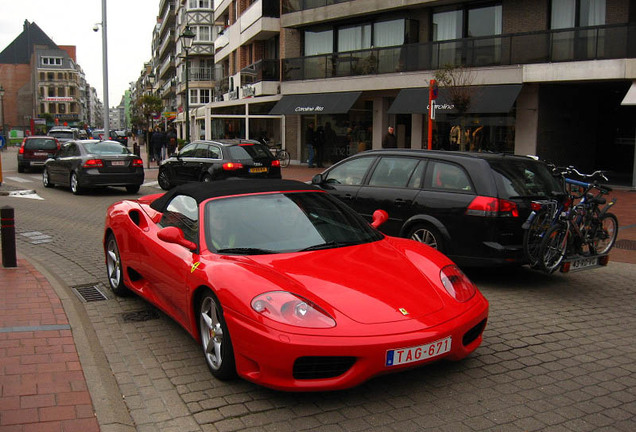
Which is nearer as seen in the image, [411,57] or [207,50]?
[411,57]

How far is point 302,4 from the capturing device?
1190 inches

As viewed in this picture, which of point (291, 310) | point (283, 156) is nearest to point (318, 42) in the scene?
point (283, 156)

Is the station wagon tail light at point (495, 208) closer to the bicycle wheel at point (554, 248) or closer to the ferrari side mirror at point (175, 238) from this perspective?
the bicycle wheel at point (554, 248)

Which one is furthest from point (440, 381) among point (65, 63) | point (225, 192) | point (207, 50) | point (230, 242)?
point (65, 63)

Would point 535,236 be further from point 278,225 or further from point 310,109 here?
point 310,109

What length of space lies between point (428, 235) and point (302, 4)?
25.2m

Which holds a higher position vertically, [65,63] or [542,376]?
[65,63]

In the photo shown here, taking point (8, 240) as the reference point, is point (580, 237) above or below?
above

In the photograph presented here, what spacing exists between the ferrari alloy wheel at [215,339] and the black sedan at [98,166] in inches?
540

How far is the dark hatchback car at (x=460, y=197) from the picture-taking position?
683 cm

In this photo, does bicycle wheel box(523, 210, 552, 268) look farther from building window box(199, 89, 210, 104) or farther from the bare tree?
building window box(199, 89, 210, 104)

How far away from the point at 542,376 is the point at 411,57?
22.6 metres

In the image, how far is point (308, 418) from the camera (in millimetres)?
3674

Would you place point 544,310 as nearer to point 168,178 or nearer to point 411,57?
point 168,178
